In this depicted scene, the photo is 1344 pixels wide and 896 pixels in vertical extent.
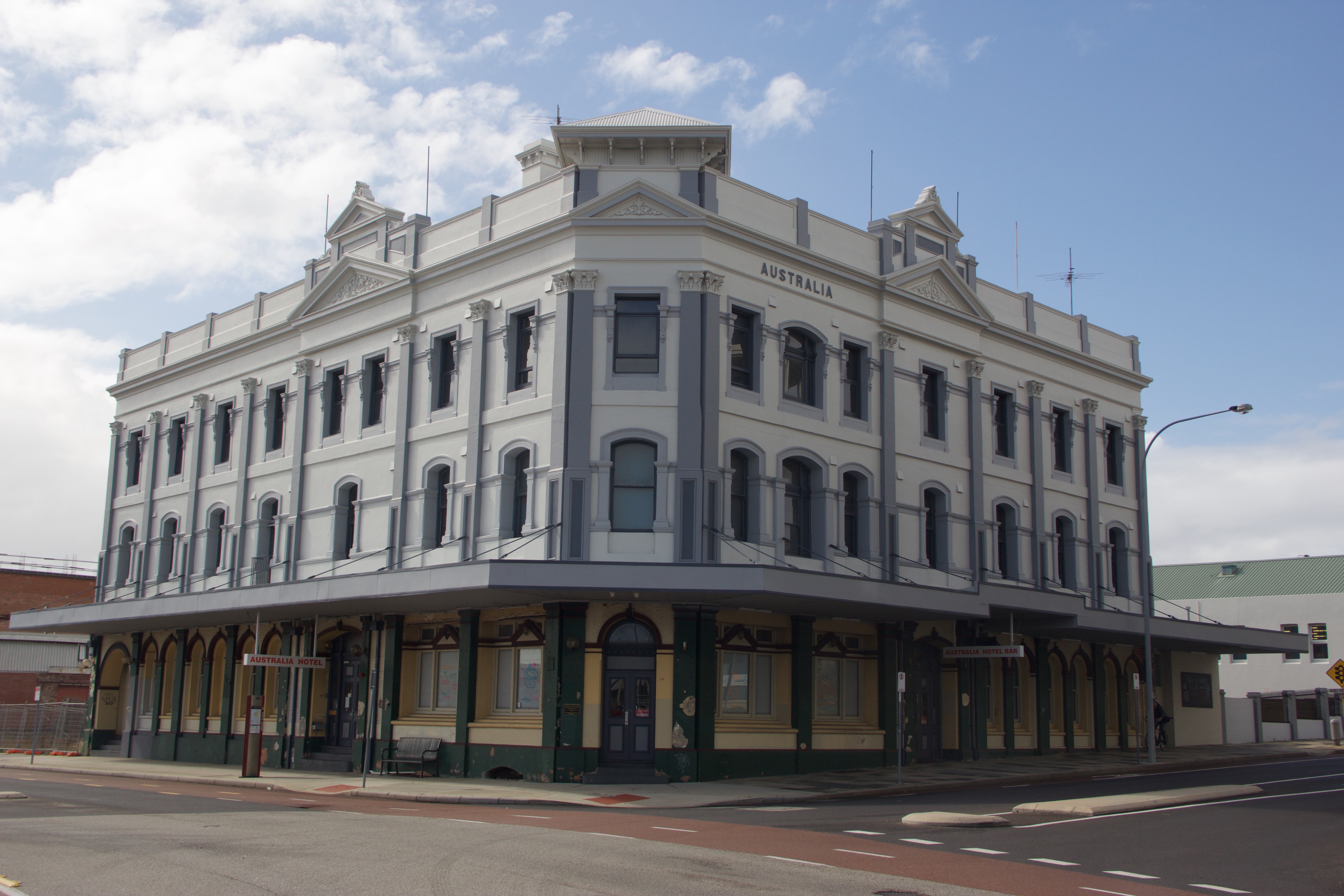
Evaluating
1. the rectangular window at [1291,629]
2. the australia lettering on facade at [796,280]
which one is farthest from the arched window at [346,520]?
the rectangular window at [1291,629]

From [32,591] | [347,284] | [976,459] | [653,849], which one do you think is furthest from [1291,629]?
[32,591]

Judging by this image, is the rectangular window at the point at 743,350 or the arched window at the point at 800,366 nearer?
the rectangular window at the point at 743,350

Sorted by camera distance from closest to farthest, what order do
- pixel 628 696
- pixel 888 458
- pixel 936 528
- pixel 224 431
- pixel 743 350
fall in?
pixel 628 696, pixel 743 350, pixel 888 458, pixel 936 528, pixel 224 431

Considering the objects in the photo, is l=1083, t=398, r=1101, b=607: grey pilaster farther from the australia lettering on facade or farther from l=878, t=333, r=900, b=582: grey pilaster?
the australia lettering on facade

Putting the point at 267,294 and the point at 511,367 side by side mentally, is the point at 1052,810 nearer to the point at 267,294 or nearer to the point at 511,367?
the point at 511,367

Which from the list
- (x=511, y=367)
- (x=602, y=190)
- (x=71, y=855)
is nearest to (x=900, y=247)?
(x=602, y=190)

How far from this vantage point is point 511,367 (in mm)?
25906

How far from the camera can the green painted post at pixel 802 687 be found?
82.2 feet

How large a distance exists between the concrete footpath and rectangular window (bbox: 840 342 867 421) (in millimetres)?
8031

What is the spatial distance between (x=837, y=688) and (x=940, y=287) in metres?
10.6

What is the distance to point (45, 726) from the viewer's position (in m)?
40.3

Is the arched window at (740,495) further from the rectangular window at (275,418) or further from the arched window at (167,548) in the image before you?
the arched window at (167,548)

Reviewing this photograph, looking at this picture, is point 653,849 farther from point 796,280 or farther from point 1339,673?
point 1339,673

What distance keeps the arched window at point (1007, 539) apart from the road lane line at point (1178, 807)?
10138 millimetres
